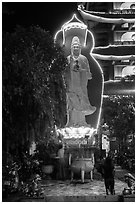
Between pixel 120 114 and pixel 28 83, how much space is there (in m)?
8.15

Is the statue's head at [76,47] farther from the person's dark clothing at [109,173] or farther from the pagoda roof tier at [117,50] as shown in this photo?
the pagoda roof tier at [117,50]

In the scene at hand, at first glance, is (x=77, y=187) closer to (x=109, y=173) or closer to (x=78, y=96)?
(x=109, y=173)

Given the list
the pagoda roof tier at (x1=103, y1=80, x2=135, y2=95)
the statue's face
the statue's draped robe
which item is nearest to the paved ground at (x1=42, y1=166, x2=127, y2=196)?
the statue's draped robe

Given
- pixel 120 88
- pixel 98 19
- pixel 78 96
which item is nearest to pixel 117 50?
pixel 98 19

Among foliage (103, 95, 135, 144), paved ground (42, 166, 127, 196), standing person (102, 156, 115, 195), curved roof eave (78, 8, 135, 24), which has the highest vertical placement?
curved roof eave (78, 8, 135, 24)

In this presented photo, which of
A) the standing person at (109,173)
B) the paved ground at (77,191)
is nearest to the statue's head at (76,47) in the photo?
the paved ground at (77,191)

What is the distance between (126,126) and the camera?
1145 cm

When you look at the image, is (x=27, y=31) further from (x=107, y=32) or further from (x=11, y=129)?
(x=107, y=32)

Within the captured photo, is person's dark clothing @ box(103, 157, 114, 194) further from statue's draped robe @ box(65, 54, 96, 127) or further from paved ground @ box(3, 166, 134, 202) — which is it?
statue's draped robe @ box(65, 54, 96, 127)

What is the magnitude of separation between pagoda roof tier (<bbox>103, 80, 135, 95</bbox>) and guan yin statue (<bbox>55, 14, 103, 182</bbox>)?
7.47 feet

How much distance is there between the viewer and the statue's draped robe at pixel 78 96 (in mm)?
9570

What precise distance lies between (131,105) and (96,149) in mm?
3494

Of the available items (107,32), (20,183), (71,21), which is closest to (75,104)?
(71,21)

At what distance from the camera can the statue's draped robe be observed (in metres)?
9.57
